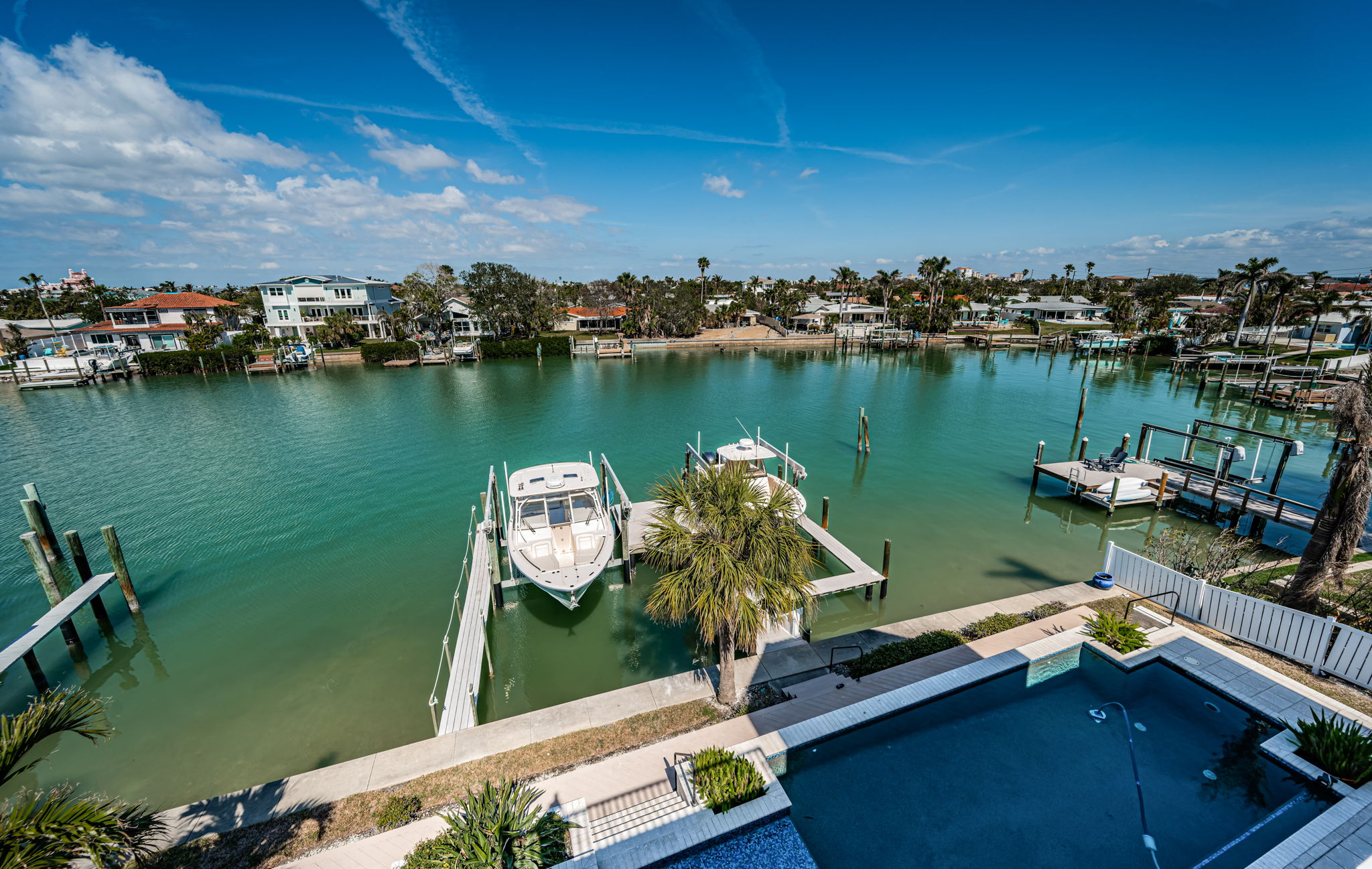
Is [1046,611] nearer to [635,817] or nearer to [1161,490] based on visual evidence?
[635,817]

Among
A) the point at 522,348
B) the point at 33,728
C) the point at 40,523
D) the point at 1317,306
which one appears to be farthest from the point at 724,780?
the point at 1317,306

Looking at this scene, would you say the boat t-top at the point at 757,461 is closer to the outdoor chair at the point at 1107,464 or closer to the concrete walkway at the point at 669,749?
the concrete walkway at the point at 669,749

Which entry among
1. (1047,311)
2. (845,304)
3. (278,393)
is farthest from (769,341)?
(278,393)

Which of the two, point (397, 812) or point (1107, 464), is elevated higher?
point (397, 812)

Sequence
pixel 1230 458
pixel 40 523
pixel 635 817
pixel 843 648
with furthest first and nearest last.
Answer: pixel 1230 458
pixel 40 523
pixel 843 648
pixel 635 817

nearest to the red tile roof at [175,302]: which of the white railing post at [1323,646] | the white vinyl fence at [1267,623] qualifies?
the white vinyl fence at [1267,623]

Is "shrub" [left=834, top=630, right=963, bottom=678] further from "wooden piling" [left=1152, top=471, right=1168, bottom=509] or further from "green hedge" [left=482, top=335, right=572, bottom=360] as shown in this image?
"green hedge" [left=482, top=335, right=572, bottom=360]

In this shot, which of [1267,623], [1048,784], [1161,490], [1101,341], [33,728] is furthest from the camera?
[1101,341]
